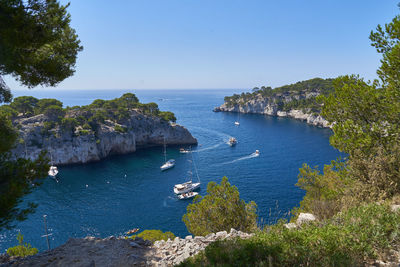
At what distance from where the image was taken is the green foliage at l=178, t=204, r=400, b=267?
4.61 metres

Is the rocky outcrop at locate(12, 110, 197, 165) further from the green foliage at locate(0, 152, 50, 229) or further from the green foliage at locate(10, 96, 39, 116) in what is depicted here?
the green foliage at locate(0, 152, 50, 229)

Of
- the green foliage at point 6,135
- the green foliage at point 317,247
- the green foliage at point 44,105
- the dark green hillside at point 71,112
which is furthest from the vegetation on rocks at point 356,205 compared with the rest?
the green foliage at point 44,105

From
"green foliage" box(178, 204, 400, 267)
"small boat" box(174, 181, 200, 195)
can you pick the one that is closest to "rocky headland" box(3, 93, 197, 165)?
"small boat" box(174, 181, 200, 195)

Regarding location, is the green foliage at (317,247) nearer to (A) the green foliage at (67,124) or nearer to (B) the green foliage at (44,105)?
(A) the green foliage at (67,124)

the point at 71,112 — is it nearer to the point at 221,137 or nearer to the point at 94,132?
the point at 94,132

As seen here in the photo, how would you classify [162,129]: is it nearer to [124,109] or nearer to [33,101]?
[124,109]

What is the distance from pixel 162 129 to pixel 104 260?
5707 centimetres

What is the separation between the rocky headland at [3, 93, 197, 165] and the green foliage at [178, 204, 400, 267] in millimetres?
47743

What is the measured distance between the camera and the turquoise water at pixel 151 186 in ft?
89.2

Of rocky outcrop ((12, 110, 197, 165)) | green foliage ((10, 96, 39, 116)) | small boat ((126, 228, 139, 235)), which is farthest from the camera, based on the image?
green foliage ((10, 96, 39, 116))

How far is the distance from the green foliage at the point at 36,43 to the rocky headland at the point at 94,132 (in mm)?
42186

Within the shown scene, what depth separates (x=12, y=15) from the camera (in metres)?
5.77

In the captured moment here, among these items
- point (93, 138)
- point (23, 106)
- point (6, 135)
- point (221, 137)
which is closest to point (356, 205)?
point (6, 135)

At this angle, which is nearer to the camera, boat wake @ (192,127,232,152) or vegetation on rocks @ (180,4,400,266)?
vegetation on rocks @ (180,4,400,266)
